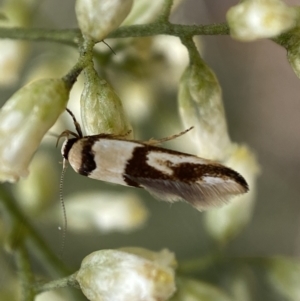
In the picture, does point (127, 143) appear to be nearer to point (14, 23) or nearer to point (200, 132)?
point (200, 132)

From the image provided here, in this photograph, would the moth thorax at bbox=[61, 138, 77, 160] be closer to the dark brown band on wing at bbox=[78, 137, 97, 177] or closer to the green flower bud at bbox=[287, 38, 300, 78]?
the dark brown band on wing at bbox=[78, 137, 97, 177]

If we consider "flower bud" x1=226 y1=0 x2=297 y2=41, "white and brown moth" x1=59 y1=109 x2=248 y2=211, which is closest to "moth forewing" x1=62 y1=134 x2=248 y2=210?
"white and brown moth" x1=59 y1=109 x2=248 y2=211

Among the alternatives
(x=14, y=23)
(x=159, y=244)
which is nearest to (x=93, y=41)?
(x=14, y=23)

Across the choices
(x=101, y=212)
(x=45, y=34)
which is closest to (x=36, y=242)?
(x=101, y=212)

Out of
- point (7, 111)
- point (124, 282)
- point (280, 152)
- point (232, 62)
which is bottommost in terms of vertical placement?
point (124, 282)

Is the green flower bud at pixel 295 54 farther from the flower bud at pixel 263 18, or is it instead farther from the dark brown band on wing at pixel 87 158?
the dark brown band on wing at pixel 87 158

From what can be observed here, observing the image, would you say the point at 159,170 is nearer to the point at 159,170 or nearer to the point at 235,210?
the point at 159,170
